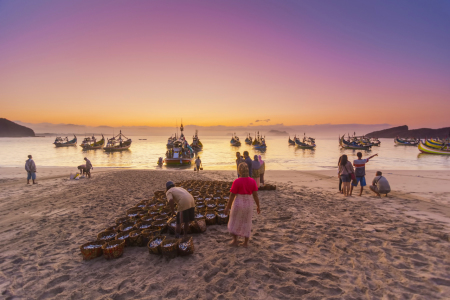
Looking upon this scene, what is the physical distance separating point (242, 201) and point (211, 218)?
2.13 meters

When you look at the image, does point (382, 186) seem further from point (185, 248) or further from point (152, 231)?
point (152, 231)

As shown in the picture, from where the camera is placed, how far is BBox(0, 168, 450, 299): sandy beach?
10.8 feet

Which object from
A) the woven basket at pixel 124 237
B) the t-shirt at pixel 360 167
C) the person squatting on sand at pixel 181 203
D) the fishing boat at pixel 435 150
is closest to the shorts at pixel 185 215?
the person squatting on sand at pixel 181 203

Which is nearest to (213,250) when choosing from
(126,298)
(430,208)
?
(126,298)

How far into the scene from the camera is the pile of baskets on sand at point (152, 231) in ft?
13.9

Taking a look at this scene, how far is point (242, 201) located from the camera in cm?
416

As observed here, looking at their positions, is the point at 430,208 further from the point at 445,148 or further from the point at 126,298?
the point at 445,148

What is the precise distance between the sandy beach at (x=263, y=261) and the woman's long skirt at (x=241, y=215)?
0.49 meters

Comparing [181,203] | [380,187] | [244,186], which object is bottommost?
[380,187]

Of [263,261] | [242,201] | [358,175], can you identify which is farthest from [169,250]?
[358,175]

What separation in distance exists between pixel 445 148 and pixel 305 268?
224 feet

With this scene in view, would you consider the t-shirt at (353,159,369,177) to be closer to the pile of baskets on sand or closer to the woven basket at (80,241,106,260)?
the pile of baskets on sand

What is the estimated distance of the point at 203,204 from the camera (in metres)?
7.28

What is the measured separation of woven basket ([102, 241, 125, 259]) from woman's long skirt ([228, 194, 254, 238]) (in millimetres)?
2392
